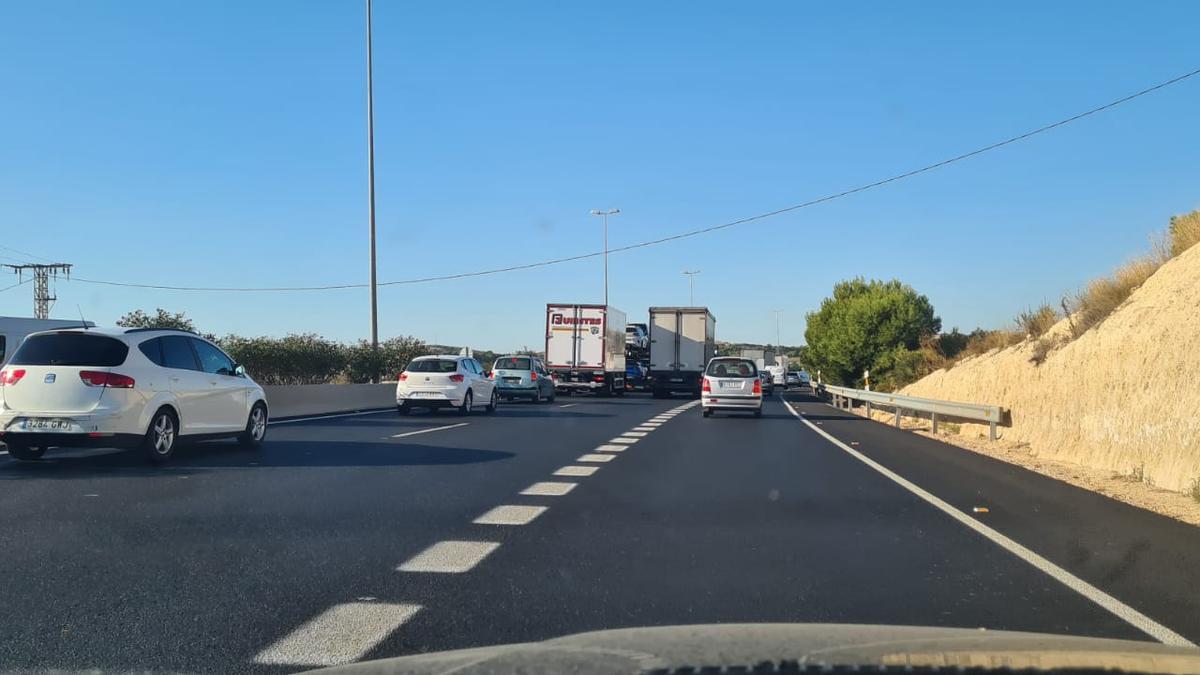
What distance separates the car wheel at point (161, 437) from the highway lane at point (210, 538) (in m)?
0.24

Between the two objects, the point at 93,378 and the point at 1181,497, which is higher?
the point at 93,378

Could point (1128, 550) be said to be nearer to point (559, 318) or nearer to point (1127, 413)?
point (1127, 413)

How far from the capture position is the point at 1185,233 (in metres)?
21.1

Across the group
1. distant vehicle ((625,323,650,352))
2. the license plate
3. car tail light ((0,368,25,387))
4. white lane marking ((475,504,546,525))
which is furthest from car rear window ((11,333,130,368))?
distant vehicle ((625,323,650,352))

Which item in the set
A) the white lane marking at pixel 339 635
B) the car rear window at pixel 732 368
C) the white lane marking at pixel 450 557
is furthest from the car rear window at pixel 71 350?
the car rear window at pixel 732 368

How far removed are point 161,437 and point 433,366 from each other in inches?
507

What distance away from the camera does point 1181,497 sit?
10516mm

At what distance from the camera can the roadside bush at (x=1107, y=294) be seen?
64.6ft

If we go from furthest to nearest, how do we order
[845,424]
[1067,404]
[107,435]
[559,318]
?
[559,318] < [845,424] < [1067,404] < [107,435]

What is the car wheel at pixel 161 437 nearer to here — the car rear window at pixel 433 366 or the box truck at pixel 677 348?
the car rear window at pixel 433 366

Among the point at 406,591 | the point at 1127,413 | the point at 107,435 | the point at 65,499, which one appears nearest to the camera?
the point at 406,591

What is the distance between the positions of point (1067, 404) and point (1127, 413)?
245 cm

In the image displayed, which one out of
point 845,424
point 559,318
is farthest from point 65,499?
point 559,318

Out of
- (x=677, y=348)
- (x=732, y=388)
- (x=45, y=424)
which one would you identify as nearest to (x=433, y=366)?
(x=732, y=388)
